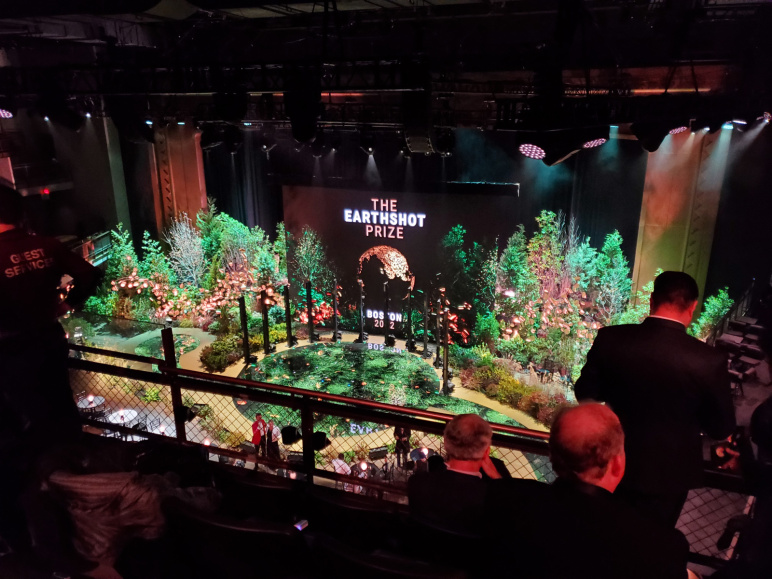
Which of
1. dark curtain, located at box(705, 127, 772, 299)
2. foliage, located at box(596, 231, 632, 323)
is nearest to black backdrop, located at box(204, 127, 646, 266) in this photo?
foliage, located at box(596, 231, 632, 323)

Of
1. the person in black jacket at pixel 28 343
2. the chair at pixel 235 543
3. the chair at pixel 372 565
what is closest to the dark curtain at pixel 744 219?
the chair at pixel 372 565

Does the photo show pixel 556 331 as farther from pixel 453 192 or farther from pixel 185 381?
pixel 185 381

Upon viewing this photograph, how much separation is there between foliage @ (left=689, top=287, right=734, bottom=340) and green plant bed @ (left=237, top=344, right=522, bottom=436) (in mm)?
3796

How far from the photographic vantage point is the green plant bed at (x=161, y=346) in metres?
9.93

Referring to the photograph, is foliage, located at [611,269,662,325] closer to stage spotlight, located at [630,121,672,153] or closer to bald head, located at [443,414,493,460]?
stage spotlight, located at [630,121,672,153]

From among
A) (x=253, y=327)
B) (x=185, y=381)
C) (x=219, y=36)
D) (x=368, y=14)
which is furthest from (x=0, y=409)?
(x=253, y=327)

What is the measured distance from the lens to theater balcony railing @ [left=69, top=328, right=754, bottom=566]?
253 centimetres

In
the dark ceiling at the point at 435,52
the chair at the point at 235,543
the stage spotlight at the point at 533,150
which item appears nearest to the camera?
the chair at the point at 235,543

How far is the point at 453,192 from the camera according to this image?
10.2 meters

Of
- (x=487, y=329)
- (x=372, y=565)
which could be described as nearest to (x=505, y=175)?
(x=487, y=329)

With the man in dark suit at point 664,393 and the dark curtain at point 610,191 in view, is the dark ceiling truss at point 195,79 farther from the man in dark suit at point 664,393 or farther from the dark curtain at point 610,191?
the dark curtain at point 610,191

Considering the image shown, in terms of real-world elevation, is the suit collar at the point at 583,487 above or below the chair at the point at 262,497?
above

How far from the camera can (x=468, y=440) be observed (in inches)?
76.1

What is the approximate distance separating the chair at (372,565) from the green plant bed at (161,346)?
831cm
